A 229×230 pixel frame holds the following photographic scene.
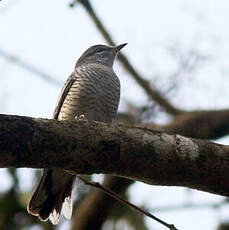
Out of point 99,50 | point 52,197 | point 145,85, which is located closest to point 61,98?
point 52,197

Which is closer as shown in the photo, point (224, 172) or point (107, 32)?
point (224, 172)

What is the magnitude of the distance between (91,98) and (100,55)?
4.52 feet

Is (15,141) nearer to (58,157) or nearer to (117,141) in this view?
(58,157)

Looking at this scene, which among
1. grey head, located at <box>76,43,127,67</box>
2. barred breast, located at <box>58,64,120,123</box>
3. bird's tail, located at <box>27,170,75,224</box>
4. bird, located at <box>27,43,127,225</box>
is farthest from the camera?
grey head, located at <box>76,43,127,67</box>

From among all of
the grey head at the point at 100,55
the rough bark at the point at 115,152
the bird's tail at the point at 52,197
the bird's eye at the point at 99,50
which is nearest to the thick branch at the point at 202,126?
the grey head at the point at 100,55

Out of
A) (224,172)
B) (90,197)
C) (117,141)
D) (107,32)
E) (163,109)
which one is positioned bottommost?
(224,172)

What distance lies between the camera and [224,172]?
9.00 feet

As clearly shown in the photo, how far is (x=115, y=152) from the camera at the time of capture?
8.53 feet

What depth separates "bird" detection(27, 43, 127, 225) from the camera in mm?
3783

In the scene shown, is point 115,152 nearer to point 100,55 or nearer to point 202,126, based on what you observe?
point 202,126

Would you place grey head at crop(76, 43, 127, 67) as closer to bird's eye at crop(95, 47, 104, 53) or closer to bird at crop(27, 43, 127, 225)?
bird's eye at crop(95, 47, 104, 53)

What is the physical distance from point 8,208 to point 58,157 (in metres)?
3.28

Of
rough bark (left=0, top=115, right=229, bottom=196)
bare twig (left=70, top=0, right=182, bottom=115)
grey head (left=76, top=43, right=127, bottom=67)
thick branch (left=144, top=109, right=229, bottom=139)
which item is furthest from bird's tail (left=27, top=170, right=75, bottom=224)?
bare twig (left=70, top=0, right=182, bottom=115)

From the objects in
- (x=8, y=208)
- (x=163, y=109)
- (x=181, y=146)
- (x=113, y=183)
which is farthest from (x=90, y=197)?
(x=181, y=146)
